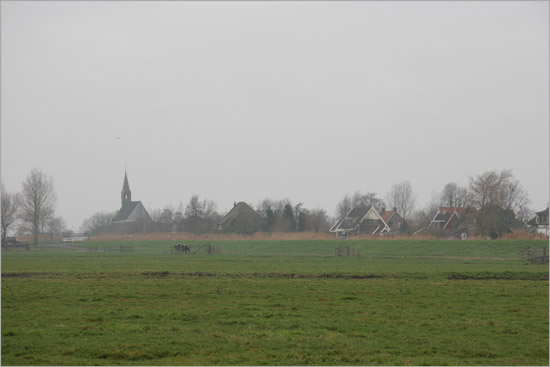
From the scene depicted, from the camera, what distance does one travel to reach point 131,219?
163 meters

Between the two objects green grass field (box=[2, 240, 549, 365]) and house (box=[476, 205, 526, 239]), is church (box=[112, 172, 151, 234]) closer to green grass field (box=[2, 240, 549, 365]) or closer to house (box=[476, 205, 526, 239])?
house (box=[476, 205, 526, 239])

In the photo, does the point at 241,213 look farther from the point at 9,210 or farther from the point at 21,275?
the point at 21,275

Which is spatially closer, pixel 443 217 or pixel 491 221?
pixel 491 221

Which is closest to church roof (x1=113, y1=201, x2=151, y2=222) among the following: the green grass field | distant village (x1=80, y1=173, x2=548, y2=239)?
distant village (x1=80, y1=173, x2=548, y2=239)

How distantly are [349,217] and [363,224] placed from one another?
4613 millimetres

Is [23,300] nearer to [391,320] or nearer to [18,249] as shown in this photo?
[391,320]

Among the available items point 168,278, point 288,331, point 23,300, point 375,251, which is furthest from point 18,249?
point 288,331

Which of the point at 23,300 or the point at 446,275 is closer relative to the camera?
the point at 23,300

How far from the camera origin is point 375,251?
68875 mm

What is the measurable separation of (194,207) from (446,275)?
9525 centimetres

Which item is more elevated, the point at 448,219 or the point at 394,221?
the point at 448,219

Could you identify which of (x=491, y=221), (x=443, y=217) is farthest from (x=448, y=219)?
(x=491, y=221)

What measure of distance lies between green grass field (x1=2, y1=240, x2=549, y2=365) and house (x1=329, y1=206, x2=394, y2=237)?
8759 centimetres

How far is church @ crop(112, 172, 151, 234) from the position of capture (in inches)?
5837
